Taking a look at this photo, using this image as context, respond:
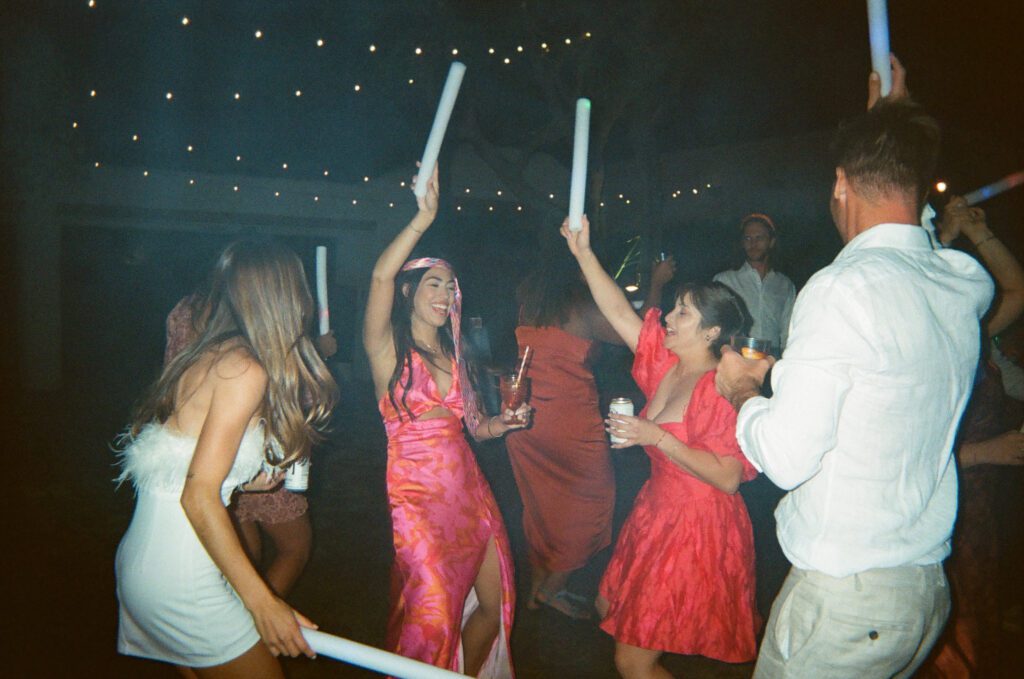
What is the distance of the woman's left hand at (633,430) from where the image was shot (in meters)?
2.56

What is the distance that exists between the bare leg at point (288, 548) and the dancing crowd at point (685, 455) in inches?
0.5

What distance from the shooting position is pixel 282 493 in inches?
146

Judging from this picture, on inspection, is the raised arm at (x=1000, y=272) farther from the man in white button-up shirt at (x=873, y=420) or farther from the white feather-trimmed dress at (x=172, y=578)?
the white feather-trimmed dress at (x=172, y=578)

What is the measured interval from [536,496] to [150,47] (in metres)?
7.38

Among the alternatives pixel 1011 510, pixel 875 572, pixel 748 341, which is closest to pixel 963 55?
pixel 1011 510

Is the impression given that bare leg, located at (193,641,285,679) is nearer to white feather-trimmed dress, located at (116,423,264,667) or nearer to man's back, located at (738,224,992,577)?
white feather-trimmed dress, located at (116,423,264,667)

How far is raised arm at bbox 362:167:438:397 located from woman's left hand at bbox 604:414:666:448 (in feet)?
3.15

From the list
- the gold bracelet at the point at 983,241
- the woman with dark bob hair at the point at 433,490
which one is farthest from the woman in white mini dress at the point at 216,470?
the gold bracelet at the point at 983,241

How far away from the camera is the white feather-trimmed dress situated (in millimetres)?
1953

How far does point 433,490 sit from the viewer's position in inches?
119

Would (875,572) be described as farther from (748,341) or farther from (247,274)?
(247,274)

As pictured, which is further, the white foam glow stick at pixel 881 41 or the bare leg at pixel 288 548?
the bare leg at pixel 288 548

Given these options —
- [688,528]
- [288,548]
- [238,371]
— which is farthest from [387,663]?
[288,548]

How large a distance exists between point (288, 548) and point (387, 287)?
1.63 metres
